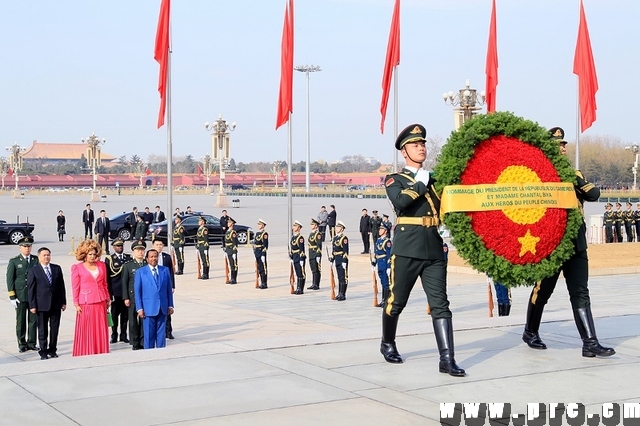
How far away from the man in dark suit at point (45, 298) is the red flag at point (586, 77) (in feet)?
50.6

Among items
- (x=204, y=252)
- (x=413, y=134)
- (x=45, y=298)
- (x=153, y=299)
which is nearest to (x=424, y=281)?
(x=413, y=134)

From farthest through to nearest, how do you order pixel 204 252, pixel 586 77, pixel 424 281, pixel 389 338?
1. pixel 586 77
2. pixel 204 252
3. pixel 389 338
4. pixel 424 281

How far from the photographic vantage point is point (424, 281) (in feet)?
23.9

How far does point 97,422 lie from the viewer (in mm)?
5559

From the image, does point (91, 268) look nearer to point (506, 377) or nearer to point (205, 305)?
point (506, 377)

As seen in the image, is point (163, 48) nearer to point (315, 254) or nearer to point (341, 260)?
point (315, 254)

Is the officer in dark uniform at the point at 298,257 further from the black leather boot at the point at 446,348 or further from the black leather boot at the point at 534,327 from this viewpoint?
the black leather boot at the point at 446,348

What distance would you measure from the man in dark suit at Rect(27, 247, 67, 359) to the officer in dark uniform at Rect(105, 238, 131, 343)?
1.15 metres

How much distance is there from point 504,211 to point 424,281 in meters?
0.81

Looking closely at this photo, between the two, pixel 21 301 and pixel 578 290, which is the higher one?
pixel 578 290

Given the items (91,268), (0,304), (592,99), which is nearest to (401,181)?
(91,268)

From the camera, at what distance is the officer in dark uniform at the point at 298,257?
18766 mm

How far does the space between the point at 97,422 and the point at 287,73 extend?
52.7 ft

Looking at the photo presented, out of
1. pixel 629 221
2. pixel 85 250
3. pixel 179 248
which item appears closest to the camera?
pixel 85 250
